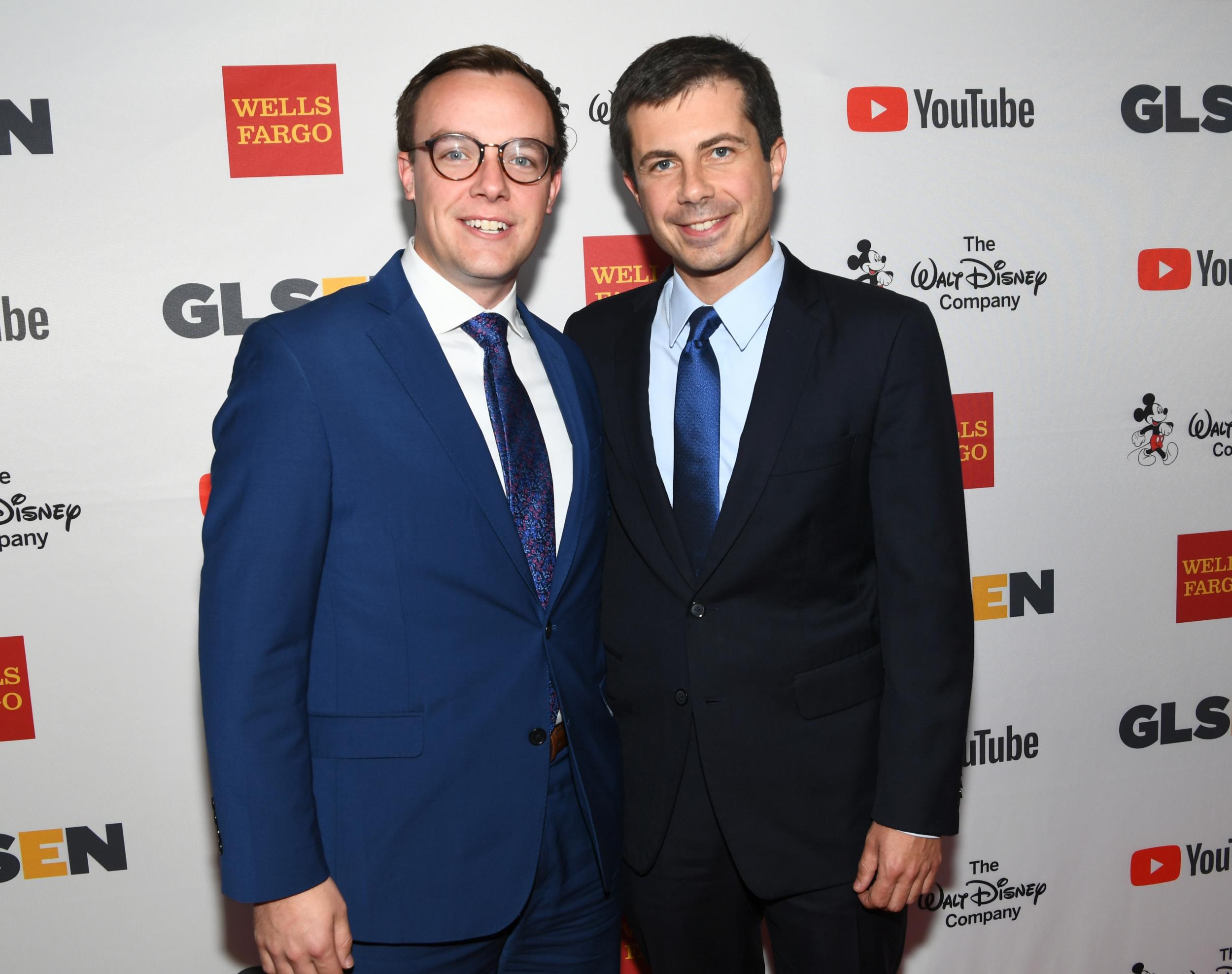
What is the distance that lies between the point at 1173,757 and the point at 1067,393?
3.80 ft

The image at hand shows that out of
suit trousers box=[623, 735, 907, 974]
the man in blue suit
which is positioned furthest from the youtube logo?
the man in blue suit

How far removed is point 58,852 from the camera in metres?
2.32

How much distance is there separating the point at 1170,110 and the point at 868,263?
1.01m

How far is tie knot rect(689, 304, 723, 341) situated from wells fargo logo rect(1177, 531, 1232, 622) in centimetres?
186

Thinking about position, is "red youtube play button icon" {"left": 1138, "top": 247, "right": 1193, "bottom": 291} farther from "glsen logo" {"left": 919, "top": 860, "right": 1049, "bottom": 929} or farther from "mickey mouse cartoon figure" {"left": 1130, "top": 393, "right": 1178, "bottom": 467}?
"glsen logo" {"left": 919, "top": 860, "right": 1049, "bottom": 929}

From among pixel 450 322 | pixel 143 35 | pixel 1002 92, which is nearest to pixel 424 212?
pixel 450 322

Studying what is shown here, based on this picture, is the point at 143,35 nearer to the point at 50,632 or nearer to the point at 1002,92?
the point at 50,632

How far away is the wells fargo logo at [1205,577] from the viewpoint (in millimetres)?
2768

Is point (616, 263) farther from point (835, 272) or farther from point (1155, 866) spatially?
point (1155, 866)

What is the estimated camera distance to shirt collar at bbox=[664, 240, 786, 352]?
173 cm

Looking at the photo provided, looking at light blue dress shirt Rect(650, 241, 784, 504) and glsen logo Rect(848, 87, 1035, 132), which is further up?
glsen logo Rect(848, 87, 1035, 132)

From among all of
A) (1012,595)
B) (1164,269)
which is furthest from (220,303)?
(1164,269)

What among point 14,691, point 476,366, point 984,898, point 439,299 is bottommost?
point 984,898

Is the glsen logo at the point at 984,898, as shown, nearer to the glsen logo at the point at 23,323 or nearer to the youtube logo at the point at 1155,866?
the youtube logo at the point at 1155,866
